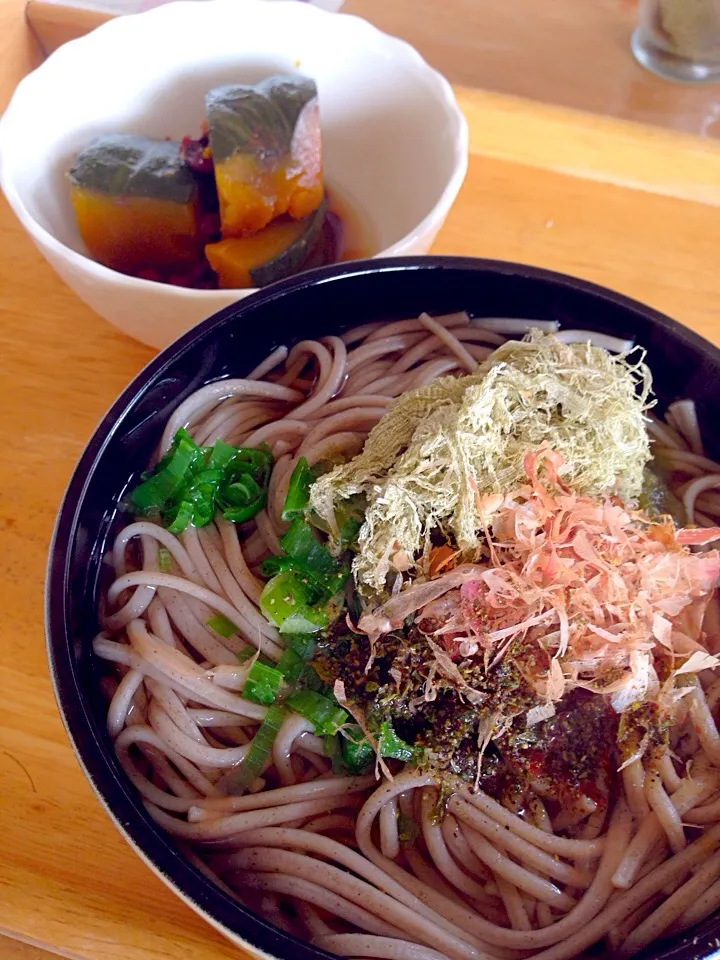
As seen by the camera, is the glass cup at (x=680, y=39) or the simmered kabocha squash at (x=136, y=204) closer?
the simmered kabocha squash at (x=136, y=204)

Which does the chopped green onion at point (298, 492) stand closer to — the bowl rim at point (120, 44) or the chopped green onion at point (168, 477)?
the chopped green onion at point (168, 477)

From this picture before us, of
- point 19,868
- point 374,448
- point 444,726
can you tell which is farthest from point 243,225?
point 19,868

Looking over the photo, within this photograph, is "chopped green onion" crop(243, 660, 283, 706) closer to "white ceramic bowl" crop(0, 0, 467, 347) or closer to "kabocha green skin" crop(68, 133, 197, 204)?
"white ceramic bowl" crop(0, 0, 467, 347)

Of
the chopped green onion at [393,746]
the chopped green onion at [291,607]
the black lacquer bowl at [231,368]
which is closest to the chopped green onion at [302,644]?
the chopped green onion at [291,607]

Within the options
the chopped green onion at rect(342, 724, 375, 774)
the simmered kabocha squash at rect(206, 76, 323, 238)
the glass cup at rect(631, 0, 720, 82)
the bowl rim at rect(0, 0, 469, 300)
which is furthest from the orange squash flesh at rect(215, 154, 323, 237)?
the glass cup at rect(631, 0, 720, 82)

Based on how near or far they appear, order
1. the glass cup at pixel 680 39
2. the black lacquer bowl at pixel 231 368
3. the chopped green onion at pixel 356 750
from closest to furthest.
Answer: the black lacquer bowl at pixel 231 368
the chopped green onion at pixel 356 750
the glass cup at pixel 680 39

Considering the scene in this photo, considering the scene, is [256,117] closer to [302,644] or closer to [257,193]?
[257,193]

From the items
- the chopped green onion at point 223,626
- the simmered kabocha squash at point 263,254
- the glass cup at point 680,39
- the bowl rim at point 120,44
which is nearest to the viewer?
the chopped green onion at point 223,626
